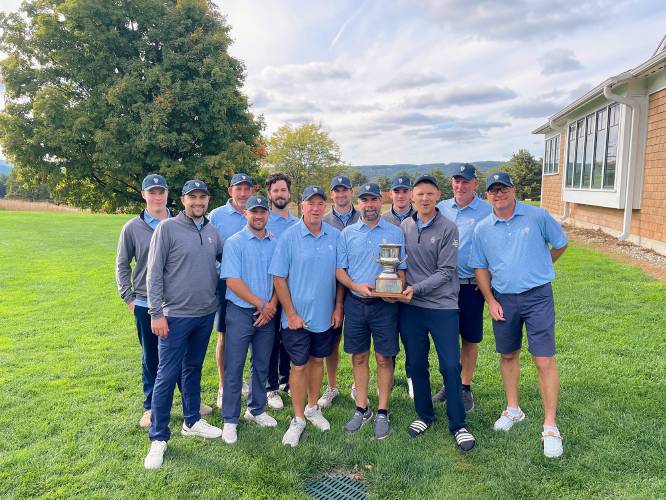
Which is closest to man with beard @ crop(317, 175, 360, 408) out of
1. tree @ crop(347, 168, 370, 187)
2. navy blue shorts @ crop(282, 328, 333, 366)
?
navy blue shorts @ crop(282, 328, 333, 366)

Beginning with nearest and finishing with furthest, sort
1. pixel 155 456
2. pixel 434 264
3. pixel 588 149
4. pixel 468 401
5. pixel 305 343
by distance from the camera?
pixel 155 456 → pixel 434 264 → pixel 305 343 → pixel 468 401 → pixel 588 149

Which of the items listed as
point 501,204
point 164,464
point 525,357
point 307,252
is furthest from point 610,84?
point 164,464

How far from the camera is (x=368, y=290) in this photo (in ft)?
12.5

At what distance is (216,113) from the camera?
17.7 meters

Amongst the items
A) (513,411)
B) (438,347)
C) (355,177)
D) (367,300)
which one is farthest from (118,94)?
(355,177)

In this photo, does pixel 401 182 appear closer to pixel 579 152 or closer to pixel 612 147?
pixel 612 147

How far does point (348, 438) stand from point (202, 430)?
1275 mm

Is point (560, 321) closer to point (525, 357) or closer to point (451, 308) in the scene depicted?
point (525, 357)

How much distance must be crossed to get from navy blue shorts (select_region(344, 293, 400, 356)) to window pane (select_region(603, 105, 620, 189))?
11.8 metres

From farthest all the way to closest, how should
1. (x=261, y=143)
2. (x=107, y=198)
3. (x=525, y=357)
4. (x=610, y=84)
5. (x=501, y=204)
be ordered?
(x=261, y=143) < (x=107, y=198) < (x=610, y=84) < (x=525, y=357) < (x=501, y=204)

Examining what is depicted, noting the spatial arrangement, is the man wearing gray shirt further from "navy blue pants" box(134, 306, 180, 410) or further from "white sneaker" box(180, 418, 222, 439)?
"navy blue pants" box(134, 306, 180, 410)

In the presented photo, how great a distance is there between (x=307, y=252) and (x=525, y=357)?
3302mm

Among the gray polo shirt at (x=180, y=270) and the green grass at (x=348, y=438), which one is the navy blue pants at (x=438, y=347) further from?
the gray polo shirt at (x=180, y=270)

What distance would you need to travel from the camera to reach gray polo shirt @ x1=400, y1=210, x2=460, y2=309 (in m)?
3.76
